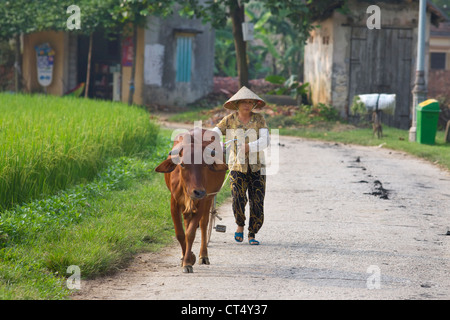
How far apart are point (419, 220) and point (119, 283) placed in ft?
13.9

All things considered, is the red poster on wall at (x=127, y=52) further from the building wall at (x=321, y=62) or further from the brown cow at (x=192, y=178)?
the brown cow at (x=192, y=178)

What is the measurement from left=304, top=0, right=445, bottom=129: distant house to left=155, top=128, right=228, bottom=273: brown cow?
621 inches

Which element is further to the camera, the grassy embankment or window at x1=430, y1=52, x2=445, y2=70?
window at x1=430, y1=52, x2=445, y2=70

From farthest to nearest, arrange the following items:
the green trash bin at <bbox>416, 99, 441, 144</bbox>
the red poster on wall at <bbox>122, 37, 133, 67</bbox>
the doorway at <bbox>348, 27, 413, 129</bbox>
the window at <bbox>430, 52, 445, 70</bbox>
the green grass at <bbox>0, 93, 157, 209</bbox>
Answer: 1. the window at <bbox>430, 52, 445, 70</bbox>
2. the red poster on wall at <bbox>122, 37, 133, 67</bbox>
3. the doorway at <bbox>348, 27, 413, 129</bbox>
4. the green trash bin at <bbox>416, 99, 441, 144</bbox>
5. the green grass at <bbox>0, 93, 157, 209</bbox>

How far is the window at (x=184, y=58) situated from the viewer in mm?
26391

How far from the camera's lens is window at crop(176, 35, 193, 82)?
26.4 metres

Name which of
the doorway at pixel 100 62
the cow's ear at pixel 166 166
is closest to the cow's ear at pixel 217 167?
the cow's ear at pixel 166 166

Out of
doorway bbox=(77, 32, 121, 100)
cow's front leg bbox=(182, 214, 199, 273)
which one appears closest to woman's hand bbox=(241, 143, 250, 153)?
cow's front leg bbox=(182, 214, 199, 273)

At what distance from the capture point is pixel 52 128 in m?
10.7

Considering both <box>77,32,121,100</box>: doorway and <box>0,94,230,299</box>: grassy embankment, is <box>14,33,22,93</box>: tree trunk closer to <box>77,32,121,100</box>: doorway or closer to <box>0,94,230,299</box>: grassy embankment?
<box>77,32,121,100</box>: doorway

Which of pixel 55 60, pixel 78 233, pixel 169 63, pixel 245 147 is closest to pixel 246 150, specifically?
pixel 245 147

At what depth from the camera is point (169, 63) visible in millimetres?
26141

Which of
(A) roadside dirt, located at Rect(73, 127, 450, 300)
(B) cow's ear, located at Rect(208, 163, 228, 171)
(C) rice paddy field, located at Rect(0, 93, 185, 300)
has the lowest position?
(A) roadside dirt, located at Rect(73, 127, 450, 300)

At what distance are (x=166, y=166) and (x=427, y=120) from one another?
38.8 feet
